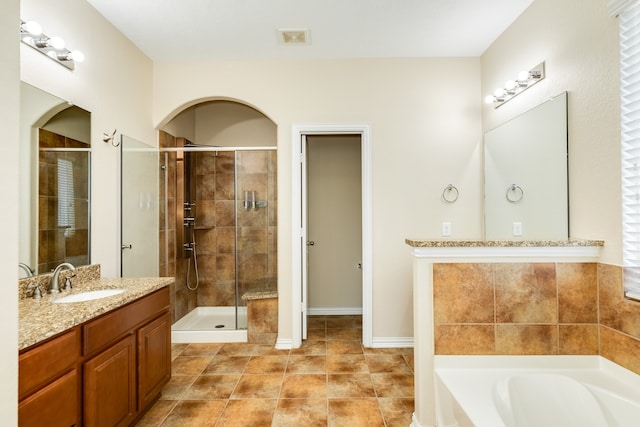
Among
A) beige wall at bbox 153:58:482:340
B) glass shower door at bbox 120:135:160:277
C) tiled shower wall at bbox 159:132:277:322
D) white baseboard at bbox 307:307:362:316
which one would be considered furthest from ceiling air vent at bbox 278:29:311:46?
white baseboard at bbox 307:307:362:316

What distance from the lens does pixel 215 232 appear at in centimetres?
370

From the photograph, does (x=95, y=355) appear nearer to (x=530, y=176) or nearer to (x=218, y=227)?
(x=218, y=227)

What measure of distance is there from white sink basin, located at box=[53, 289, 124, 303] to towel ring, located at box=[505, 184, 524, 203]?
109 inches

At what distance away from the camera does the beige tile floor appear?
6.32 ft

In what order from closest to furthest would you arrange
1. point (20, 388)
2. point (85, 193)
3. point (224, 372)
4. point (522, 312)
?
point (20, 388), point (522, 312), point (85, 193), point (224, 372)

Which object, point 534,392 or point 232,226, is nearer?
point 534,392

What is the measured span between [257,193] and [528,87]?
2599mm

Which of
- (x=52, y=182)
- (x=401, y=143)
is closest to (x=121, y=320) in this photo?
(x=52, y=182)

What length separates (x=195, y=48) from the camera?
2779 mm

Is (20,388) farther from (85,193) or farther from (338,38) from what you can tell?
(338,38)

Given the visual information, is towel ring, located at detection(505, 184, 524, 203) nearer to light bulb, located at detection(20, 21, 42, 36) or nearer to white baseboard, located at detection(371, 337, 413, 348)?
white baseboard, located at detection(371, 337, 413, 348)

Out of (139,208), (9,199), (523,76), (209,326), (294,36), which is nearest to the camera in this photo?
(9,199)

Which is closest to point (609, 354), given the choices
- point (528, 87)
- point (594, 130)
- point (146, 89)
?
point (594, 130)

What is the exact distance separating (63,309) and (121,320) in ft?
0.91
